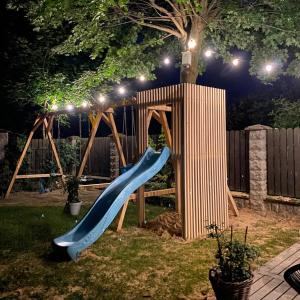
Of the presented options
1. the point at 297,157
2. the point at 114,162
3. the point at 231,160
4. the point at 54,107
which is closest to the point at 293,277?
the point at 297,157

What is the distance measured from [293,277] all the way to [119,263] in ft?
10.8

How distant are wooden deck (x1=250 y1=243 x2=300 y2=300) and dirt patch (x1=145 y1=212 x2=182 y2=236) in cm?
231

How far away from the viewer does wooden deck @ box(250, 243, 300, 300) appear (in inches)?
162

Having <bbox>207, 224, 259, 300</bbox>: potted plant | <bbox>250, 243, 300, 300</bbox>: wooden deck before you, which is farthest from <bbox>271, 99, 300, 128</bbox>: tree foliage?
<bbox>207, 224, 259, 300</bbox>: potted plant

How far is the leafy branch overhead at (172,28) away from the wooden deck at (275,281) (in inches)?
230

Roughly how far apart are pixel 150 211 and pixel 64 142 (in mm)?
7559

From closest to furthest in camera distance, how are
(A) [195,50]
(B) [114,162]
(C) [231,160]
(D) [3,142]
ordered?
(C) [231,160]
(A) [195,50]
(D) [3,142]
(B) [114,162]

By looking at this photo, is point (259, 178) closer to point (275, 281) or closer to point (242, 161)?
point (242, 161)

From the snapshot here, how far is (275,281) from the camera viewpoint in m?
4.53

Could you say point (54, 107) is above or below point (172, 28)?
below

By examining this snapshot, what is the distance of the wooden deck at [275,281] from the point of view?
4.11 meters

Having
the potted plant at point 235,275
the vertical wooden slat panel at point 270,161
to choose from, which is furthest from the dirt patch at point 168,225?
the potted plant at point 235,275

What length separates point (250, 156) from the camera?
377 inches

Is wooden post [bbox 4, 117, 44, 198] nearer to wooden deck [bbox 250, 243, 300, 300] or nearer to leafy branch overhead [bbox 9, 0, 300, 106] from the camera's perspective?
leafy branch overhead [bbox 9, 0, 300, 106]
